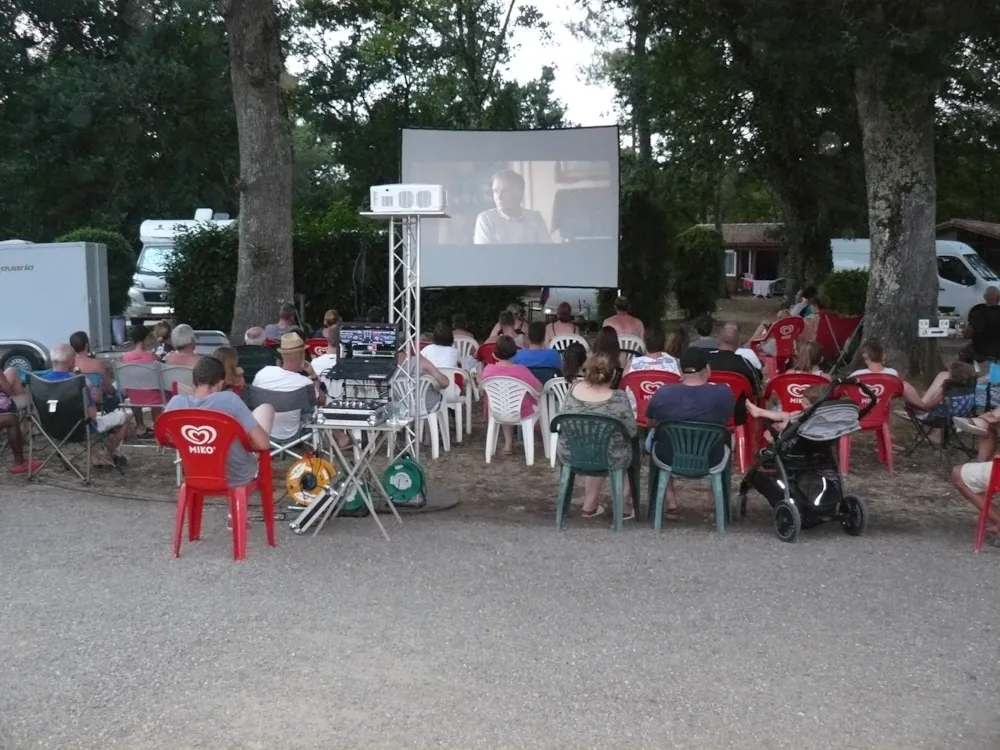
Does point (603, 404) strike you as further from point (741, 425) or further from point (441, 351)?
point (441, 351)

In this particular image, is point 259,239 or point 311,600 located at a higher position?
point 259,239

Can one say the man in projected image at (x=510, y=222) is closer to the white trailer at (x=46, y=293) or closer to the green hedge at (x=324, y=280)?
the green hedge at (x=324, y=280)

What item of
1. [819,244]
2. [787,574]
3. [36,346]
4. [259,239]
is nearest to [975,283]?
[819,244]

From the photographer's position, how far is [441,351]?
9.47m

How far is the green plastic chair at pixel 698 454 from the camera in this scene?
20.8 ft

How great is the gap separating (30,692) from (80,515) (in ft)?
9.87

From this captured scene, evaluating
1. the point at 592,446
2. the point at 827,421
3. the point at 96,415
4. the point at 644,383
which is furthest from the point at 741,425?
the point at 96,415

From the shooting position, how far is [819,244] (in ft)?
84.3

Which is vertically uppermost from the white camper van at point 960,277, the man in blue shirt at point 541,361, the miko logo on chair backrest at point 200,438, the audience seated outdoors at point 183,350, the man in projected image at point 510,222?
the man in projected image at point 510,222

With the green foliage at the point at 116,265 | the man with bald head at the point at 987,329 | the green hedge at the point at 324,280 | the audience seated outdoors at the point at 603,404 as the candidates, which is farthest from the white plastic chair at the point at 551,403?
the green foliage at the point at 116,265

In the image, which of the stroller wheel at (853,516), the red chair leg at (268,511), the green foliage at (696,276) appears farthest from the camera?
the green foliage at (696,276)

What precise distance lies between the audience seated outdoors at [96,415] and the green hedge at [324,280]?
8.78 m

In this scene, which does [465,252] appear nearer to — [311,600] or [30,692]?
[311,600]

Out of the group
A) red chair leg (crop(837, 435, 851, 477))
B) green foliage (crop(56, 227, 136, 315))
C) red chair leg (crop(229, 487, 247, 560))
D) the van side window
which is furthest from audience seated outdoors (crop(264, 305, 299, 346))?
the van side window
